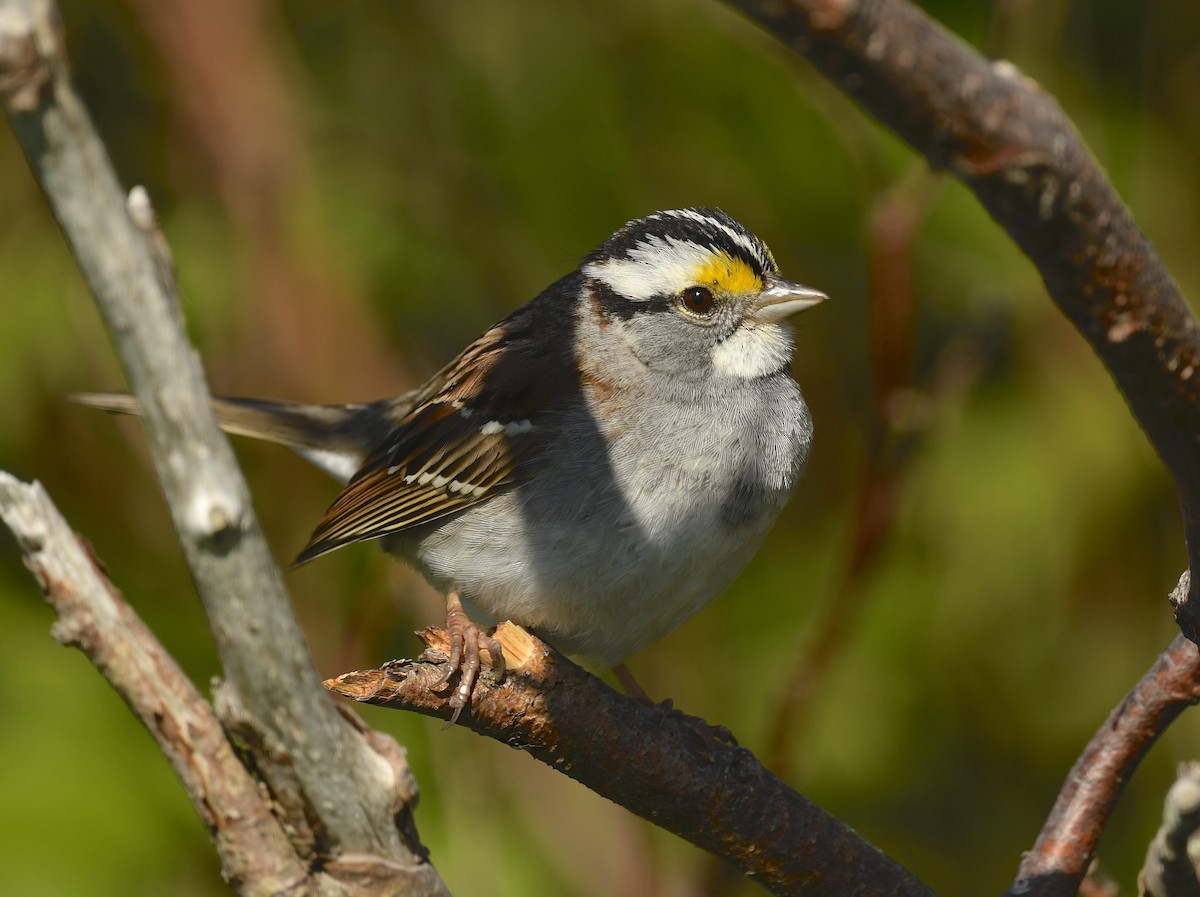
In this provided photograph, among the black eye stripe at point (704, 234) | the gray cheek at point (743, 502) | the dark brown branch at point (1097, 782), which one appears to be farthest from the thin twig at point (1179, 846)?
the black eye stripe at point (704, 234)

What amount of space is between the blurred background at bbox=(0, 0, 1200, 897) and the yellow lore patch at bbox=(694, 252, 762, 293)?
11.5 inches

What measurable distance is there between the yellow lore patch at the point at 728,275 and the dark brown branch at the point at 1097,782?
1003 mm

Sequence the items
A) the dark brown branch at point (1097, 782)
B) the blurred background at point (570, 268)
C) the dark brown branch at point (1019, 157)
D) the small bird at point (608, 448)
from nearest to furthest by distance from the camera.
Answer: the dark brown branch at point (1019, 157) < the dark brown branch at point (1097, 782) < the small bird at point (608, 448) < the blurred background at point (570, 268)

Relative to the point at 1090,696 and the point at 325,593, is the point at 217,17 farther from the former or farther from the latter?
the point at 1090,696

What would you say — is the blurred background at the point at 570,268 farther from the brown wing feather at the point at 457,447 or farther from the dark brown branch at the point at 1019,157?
the dark brown branch at the point at 1019,157

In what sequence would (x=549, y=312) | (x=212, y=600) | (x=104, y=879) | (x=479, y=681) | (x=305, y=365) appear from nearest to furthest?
1. (x=212, y=600)
2. (x=479, y=681)
3. (x=104, y=879)
4. (x=549, y=312)
5. (x=305, y=365)

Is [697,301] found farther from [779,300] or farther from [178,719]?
[178,719]

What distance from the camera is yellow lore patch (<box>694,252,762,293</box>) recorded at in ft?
7.64

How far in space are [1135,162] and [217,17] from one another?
5.72 feet

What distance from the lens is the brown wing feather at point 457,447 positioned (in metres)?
2.29


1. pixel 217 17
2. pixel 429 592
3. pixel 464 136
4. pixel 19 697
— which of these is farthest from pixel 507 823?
pixel 217 17

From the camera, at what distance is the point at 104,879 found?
233cm

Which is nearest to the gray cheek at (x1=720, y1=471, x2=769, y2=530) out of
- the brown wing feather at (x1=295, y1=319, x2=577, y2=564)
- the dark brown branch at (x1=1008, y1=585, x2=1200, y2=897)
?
the brown wing feather at (x1=295, y1=319, x2=577, y2=564)

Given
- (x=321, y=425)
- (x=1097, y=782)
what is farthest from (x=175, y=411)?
(x=321, y=425)
